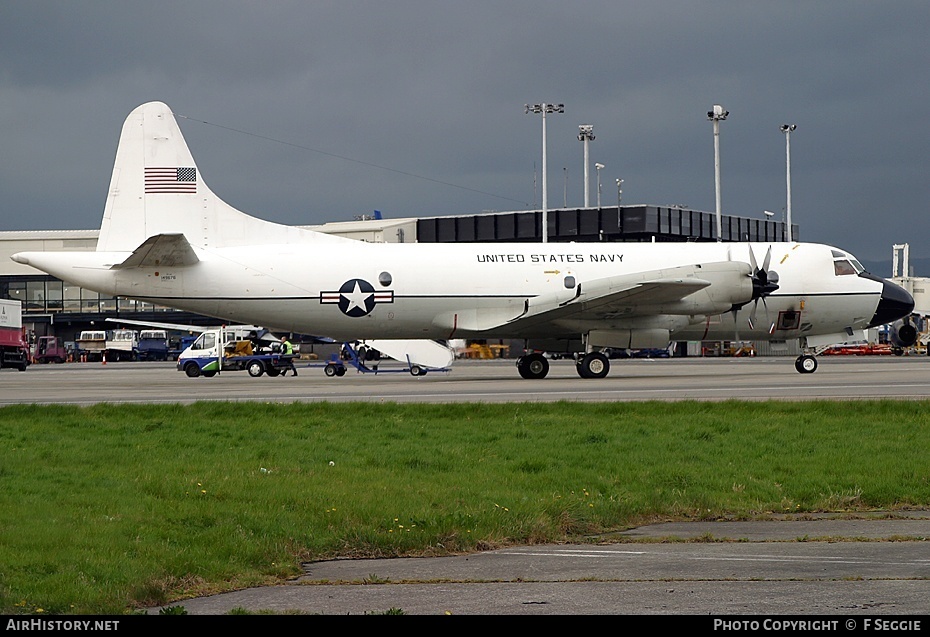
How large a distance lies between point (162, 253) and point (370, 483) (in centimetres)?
2209

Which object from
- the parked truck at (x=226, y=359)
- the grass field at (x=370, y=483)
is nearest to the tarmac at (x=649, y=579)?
the grass field at (x=370, y=483)

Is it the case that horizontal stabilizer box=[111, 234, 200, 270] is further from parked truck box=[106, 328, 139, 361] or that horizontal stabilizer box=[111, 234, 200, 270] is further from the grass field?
parked truck box=[106, 328, 139, 361]

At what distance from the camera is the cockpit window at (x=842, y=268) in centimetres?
3794

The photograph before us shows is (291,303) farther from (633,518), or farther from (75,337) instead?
(75,337)

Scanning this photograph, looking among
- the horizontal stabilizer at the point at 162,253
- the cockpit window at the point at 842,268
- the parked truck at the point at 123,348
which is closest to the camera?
the horizontal stabilizer at the point at 162,253

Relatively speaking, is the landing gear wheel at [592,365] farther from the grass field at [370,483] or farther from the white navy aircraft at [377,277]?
the grass field at [370,483]

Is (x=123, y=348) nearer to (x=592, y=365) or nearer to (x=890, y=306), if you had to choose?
(x=592, y=365)

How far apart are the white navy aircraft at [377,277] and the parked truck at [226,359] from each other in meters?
14.3

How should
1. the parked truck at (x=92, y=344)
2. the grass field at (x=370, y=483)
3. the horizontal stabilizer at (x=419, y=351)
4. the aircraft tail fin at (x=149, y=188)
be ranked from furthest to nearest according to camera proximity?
the parked truck at (x=92, y=344) < the horizontal stabilizer at (x=419, y=351) < the aircraft tail fin at (x=149, y=188) < the grass field at (x=370, y=483)

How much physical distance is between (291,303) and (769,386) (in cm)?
1536

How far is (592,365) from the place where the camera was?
35625 millimetres

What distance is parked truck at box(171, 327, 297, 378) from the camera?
49.8 metres

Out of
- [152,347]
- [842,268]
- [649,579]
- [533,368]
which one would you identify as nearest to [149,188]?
[533,368]
